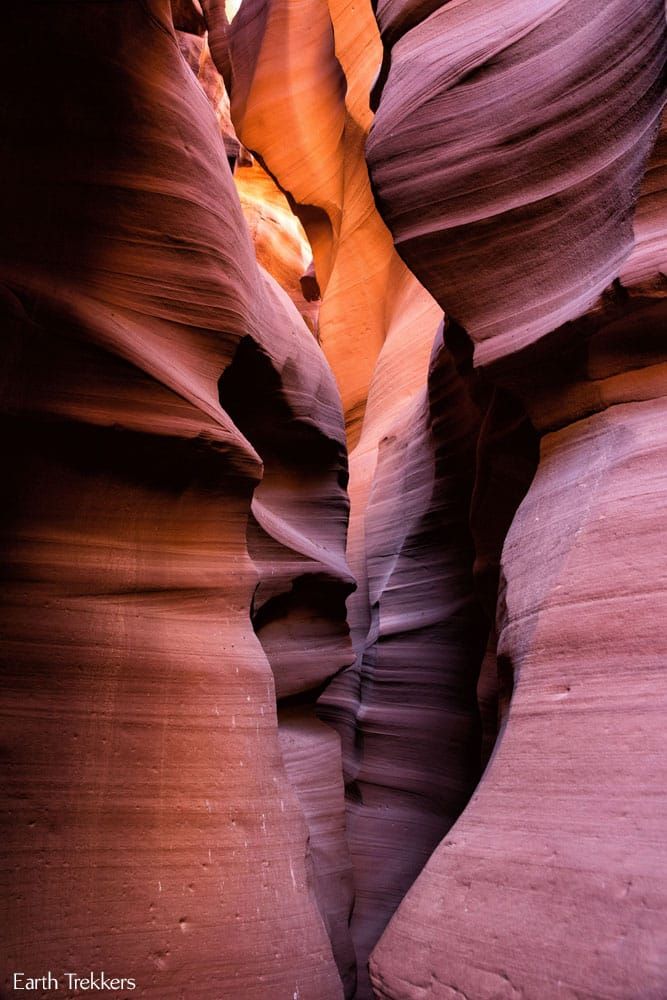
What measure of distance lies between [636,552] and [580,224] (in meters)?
1.27

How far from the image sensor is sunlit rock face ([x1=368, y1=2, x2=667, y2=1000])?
5.85 feet

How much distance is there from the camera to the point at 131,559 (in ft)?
8.98

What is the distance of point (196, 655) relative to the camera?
8.89ft

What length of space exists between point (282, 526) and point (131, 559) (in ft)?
4.15

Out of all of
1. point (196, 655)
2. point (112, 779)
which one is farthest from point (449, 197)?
point (112, 779)

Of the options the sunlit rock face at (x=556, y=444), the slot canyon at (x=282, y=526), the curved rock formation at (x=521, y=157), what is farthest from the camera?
the curved rock formation at (x=521, y=157)

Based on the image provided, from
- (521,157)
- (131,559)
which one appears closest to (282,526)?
(131,559)

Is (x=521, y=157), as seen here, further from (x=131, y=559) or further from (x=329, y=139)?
(x=329, y=139)

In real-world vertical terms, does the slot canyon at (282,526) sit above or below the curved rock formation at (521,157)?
below

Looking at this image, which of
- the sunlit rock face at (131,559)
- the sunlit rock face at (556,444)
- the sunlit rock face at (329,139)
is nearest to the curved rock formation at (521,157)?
the sunlit rock face at (556,444)

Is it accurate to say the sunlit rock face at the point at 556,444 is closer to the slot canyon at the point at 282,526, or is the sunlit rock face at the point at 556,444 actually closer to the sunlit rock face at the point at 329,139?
the slot canyon at the point at 282,526

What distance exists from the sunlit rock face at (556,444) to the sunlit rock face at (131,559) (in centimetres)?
63

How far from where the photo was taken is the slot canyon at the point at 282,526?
201 centimetres

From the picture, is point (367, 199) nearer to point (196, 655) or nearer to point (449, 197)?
point (449, 197)
